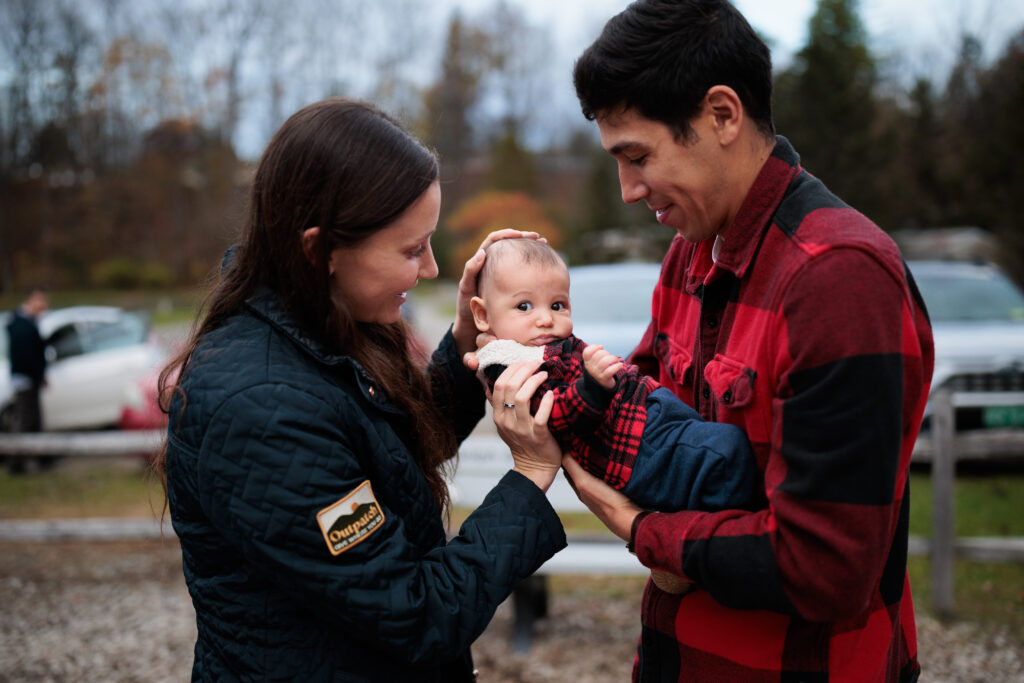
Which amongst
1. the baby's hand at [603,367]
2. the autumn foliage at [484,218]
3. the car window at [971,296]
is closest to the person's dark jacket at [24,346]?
the baby's hand at [603,367]

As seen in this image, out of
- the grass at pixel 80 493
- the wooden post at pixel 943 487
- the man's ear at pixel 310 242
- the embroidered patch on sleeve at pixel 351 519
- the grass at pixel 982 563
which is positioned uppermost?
the man's ear at pixel 310 242

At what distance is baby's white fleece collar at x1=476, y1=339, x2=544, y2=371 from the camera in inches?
86.7

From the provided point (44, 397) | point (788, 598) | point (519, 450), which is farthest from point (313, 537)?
point (44, 397)

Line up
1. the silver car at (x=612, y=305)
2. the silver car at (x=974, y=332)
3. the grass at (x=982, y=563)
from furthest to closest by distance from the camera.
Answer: the silver car at (x=612, y=305) → the silver car at (x=974, y=332) → the grass at (x=982, y=563)

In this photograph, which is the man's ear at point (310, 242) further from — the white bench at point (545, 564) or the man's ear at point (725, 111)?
the white bench at point (545, 564)

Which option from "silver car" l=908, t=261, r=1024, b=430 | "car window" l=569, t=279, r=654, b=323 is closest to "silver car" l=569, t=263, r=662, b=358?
"car window" l=569, t=279, r=654, b=323

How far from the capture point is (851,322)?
1.38 meters

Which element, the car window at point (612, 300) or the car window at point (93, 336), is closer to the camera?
the car window at point (612, 300)

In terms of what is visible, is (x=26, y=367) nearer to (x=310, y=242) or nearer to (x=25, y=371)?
(x=25, y=371)

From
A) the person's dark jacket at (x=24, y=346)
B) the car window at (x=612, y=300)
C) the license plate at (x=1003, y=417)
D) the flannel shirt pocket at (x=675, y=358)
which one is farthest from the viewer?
the person's dark jacket at (x=24, y=346)

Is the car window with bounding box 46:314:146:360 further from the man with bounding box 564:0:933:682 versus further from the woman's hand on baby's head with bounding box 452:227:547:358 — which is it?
the man with bounding box 564:0:933:682

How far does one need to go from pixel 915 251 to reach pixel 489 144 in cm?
3123

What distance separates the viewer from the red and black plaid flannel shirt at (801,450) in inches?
54.6

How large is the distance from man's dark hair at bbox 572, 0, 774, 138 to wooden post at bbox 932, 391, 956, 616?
12.1ft
